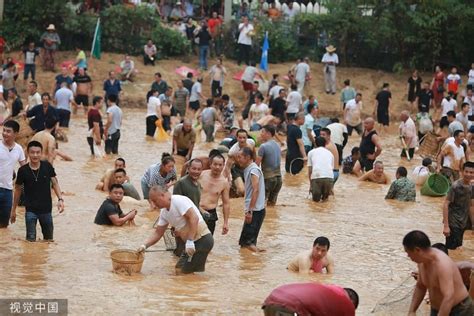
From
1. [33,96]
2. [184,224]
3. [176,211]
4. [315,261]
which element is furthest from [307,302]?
[33,96]

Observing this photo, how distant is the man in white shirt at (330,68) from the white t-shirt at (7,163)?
21.8 m

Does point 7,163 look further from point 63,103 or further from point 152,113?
point 152,113

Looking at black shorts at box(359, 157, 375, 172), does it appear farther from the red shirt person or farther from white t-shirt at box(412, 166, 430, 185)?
the red shirt person

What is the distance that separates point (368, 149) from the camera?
74.2 ft

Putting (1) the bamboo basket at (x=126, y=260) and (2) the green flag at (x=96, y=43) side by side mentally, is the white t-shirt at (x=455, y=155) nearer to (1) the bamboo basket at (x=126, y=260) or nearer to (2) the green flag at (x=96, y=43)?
→ (1) the bamboo basket at (x=126, y=260)

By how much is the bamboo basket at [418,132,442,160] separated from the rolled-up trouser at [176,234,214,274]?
12.7 meters

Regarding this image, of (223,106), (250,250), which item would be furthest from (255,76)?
(250,250)

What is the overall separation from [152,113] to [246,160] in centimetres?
1293

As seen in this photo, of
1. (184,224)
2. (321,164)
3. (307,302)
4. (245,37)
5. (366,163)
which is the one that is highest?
(245,37)

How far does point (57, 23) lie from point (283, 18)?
743 cm

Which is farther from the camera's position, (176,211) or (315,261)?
(315,261)

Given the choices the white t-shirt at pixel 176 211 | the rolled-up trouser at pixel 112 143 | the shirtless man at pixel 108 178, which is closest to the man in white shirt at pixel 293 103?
the rolled-up trouser at pixel 112 143

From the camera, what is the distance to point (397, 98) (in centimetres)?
3538

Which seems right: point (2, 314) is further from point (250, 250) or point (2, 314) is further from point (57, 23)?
point (57, 23)
